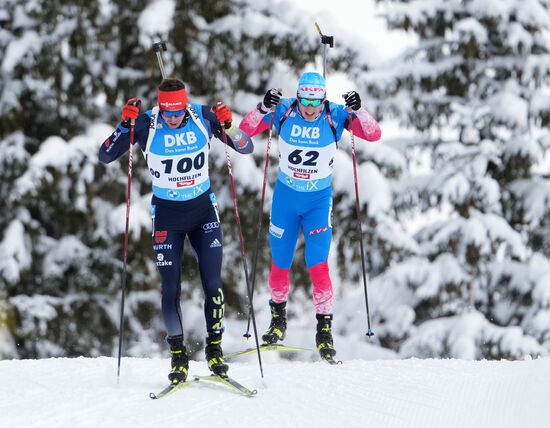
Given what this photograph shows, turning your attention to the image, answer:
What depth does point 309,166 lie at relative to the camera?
27.2 feet

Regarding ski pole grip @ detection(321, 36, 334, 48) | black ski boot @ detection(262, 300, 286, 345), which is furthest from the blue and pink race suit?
ski pole grip @ detection(321, 36, 334, 48)

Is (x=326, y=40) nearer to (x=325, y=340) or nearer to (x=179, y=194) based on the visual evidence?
(x=179, y=194)

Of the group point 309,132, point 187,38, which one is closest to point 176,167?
point 309,132

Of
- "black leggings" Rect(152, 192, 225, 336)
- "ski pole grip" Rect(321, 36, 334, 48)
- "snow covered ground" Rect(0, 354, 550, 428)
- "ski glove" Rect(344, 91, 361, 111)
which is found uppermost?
"ski pole grip" Rect(321, 36, 334, 48)

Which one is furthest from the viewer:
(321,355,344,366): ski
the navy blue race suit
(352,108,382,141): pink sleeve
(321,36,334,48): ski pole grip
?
(321,36,334,48): ski pole grip

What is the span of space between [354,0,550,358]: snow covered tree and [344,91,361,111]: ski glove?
281 inches

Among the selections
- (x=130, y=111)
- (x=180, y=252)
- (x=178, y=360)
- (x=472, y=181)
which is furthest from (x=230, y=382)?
(x=472, y=181)

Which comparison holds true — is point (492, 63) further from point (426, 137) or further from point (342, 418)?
point (342, 418)

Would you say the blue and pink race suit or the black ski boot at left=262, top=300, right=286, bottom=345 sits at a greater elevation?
the blue and pink race suit

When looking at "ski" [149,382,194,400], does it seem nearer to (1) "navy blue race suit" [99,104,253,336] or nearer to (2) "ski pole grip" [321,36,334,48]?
(1) "navy blue race suit" [99,104,253,336]

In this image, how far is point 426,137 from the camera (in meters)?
16.5

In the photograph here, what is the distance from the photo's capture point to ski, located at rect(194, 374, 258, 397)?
711cm

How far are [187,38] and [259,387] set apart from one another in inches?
352

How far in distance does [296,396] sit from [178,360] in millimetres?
920
